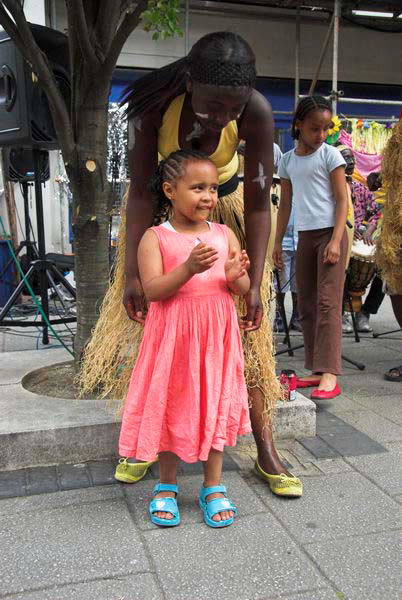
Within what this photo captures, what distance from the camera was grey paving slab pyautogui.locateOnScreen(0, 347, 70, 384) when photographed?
3.53 meters

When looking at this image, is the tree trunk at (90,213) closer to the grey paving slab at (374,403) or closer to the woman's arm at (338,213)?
the woman's arm at (338,213)

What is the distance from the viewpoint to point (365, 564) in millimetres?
2031

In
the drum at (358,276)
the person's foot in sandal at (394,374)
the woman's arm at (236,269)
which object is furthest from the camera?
the drum at (358,276)

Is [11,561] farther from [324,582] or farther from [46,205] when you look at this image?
[46,205]

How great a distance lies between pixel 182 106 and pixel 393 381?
284 centimetres

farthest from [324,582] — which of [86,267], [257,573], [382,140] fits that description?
[382,140]

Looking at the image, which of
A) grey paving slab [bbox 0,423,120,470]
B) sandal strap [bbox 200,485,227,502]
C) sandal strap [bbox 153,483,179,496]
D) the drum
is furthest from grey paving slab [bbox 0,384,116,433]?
the drum

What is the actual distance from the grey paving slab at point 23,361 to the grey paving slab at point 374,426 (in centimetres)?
186

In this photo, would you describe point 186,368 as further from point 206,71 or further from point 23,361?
point 23,361

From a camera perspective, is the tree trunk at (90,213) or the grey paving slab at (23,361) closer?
the tree trunk at (90,213)

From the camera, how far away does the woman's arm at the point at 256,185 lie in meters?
2.28

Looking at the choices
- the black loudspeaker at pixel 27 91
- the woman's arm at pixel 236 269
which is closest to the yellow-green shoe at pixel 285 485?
the woman's arm at pixel 236 269

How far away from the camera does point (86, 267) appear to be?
3451 mm

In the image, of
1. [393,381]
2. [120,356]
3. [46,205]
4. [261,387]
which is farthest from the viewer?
[46,205]
